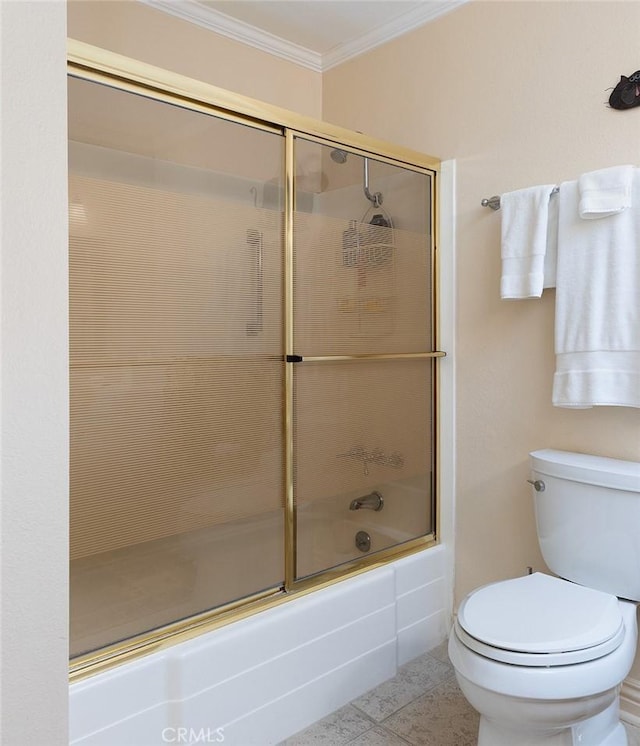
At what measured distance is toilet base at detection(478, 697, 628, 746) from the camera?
146 centimetres

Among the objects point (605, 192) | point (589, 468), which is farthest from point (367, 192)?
point (589, 468)

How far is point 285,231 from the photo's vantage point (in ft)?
6.01

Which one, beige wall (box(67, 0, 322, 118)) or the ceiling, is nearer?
beige wall (box(67, 0, 322, 118))

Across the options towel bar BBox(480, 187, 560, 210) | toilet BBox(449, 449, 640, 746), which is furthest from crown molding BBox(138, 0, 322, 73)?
toilet BBox(449, 449, 640, 746)

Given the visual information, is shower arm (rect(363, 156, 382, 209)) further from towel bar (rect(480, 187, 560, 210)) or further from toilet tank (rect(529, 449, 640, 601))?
toilet tank (rect(529, 449, 640, 601))

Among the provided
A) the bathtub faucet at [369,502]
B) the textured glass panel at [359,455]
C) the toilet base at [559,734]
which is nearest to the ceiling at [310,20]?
the textured glass panel at [359,455]

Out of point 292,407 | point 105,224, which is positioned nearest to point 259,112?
point 105,224

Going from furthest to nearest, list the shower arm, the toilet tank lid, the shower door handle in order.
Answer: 1. the shower arm
2. the shower door handle
3. the toilet tank lid

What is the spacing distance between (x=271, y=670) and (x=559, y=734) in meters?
0.77

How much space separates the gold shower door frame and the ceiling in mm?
640

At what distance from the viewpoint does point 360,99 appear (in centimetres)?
269

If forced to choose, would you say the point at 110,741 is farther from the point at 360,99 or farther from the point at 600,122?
the point at 360,99

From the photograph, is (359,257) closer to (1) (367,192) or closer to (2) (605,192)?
(1) (367,192)

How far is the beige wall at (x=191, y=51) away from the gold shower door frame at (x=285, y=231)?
2.76 ft
